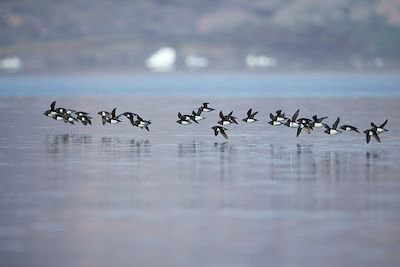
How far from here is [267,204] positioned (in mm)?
16062

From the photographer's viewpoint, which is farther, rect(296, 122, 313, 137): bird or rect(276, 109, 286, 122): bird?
rect(276, 109, 286, 122): bird

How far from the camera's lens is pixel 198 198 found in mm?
16672

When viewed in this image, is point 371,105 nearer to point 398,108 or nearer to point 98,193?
point 398,108

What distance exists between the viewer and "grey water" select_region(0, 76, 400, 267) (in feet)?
42.3

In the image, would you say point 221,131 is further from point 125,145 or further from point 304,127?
point 125,145

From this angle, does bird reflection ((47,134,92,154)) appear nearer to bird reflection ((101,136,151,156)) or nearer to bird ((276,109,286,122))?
bird reflection ((101,136,151,156))

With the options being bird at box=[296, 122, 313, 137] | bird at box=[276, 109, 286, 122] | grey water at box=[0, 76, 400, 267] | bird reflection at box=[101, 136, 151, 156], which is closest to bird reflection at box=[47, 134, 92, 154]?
grey water at box=[0, 76, 400, 267]

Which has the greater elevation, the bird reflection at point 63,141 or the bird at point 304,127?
the bird at point 304,127

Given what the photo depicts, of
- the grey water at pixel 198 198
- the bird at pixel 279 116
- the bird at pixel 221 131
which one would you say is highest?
the bird at pixel 279 116

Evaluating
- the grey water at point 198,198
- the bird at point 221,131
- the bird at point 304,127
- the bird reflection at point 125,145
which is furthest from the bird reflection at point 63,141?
the bird at point 304,127

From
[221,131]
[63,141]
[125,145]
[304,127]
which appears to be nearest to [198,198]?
[125,145]

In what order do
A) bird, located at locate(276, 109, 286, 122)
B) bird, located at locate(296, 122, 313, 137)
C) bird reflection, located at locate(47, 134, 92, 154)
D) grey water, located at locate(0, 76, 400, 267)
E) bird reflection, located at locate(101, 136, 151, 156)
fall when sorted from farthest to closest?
bird, located at locate(276, 109, 286, 122) → bird, located at locate(296, 122, 313, 137) → bird reflection, located at locate(47, 134, 92, 154) → bird reflection, located at locate(101, 136, 151, 156) → grey water, located at locate(0, 76, 400, 267)

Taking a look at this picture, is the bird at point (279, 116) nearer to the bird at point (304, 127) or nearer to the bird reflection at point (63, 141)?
the bird at point (304, 127)

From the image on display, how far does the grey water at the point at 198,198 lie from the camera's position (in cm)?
1288
